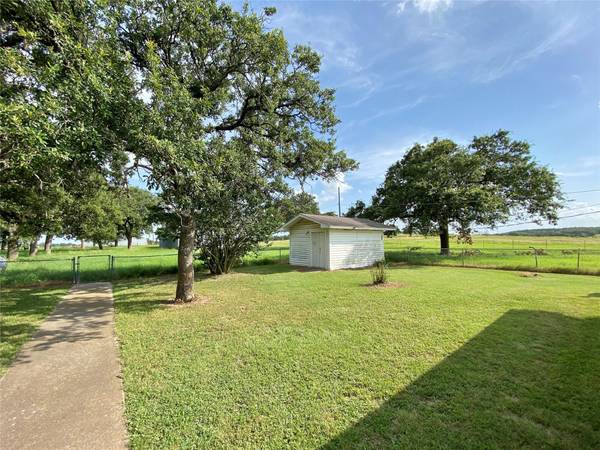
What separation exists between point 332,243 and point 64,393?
13.0m

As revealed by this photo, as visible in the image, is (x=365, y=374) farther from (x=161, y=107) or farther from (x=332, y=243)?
(x=332, y=243)

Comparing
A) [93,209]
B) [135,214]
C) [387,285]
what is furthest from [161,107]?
[135,214]

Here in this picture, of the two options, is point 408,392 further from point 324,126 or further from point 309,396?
point 324,126

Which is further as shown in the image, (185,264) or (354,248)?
(354,248)

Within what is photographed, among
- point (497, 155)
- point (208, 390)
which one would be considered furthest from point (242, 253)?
point (497, 155)

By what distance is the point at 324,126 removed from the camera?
9906 millimetres

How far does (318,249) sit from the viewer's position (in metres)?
16.0

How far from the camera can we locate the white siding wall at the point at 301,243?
16.6 metres

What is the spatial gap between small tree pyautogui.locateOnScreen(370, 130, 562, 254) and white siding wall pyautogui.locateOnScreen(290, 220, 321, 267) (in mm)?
7662

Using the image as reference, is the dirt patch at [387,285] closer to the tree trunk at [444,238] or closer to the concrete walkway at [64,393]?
the concrete walkway at [64,393]

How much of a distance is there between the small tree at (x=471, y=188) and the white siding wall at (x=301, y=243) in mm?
7662

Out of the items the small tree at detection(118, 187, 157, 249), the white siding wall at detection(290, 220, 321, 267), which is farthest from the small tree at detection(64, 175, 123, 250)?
the white siding wall at detection(290, 220, 321, 267)

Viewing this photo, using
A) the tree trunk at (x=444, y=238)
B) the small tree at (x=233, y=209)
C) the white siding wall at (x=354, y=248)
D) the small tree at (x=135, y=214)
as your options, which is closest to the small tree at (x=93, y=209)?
the small tree at (x=233, y=209)

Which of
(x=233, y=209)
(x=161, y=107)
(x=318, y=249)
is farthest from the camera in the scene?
(x=318, y=249)
